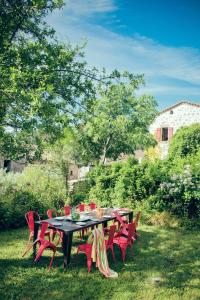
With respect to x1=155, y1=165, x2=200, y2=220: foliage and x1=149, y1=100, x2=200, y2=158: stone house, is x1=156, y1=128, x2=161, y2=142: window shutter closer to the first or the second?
x1=149, y1=100, x2=200, y2=158: stone house

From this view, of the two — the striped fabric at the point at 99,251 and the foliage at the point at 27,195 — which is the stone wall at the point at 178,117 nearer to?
the foliage at the point at 27,195

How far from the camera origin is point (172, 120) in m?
26.9

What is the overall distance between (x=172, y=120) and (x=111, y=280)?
23.0 m

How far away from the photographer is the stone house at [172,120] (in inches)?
1016

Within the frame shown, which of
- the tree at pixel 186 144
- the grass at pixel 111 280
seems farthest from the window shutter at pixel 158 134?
the grass at pixel 111 280

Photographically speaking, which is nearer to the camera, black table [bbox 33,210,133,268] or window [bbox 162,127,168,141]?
black table [bbox 33,210,133,268]

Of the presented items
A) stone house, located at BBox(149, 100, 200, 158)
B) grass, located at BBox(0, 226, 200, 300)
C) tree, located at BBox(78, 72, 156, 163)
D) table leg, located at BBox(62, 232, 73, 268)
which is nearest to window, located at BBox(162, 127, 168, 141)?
stone house, located at BBox(149, 100, 200, 158)

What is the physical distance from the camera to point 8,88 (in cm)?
609

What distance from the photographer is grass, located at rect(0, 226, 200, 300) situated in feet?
16.3

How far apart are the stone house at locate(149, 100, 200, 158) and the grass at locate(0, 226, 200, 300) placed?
62.8 feet

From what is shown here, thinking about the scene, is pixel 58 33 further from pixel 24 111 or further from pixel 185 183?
pixel 185 183

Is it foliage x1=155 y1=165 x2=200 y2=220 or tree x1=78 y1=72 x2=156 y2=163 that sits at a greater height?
tree x1=78 y1=72 x2=156 y2=163

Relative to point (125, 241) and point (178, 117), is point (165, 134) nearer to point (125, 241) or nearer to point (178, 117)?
point (178, 117)

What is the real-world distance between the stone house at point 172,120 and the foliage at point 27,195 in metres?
15.2
